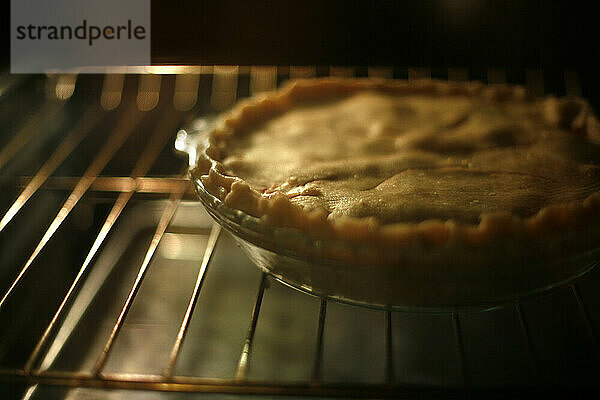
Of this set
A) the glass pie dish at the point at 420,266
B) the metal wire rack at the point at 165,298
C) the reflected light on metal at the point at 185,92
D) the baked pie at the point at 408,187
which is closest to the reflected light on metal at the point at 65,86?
the metal wire rack at the point at 165,298

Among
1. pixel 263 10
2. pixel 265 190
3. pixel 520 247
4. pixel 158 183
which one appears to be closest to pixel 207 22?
pixel 263 10

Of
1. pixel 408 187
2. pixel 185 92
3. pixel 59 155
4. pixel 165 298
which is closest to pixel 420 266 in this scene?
pixel 408 187

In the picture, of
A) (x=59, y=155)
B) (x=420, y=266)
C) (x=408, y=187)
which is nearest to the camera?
(x=420, y=266)

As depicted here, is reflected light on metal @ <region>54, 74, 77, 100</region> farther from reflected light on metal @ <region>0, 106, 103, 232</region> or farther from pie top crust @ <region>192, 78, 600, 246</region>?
pie top crust @ <region>192, 78, 600, 246</region>

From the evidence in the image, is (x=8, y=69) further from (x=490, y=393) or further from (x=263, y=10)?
(x=490, y=393)

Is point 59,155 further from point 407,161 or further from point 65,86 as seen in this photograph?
point 407,161
